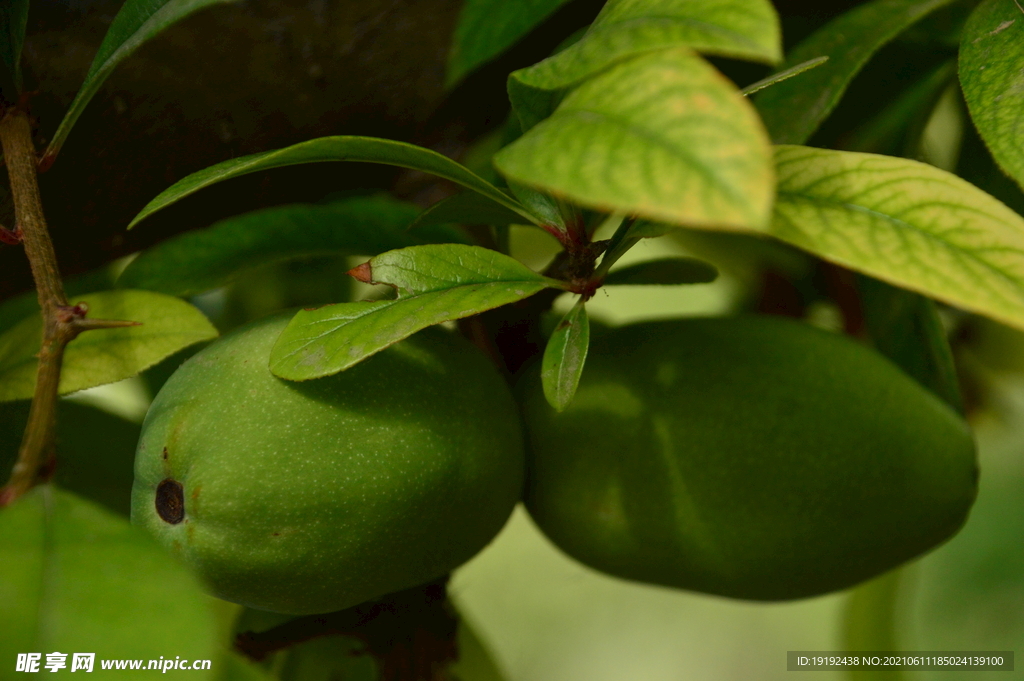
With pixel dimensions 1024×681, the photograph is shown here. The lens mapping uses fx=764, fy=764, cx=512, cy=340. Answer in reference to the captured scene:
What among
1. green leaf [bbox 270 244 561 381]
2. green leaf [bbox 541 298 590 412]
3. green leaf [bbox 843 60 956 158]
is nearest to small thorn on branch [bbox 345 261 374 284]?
green leaf [bbox 270 244 561 381]

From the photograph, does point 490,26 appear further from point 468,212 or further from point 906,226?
point 906,226

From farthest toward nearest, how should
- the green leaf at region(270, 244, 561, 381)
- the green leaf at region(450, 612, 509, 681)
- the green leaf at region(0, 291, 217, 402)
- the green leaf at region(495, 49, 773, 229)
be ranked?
1. the green leaf at region(450, 612, 509, 681)
2. the green leaf at region(0, 291, 217, 402)
3. the green leaf at region(270, 244, 561, 381)
4. the green leaf at region(495, 49, 773, 229)

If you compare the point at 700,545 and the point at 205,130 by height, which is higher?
the point at 205,130

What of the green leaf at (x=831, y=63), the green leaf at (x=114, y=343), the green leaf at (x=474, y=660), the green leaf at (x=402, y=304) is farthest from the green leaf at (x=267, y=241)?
the green leaf at (x=474, y=660)

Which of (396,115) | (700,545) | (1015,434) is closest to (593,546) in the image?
(700,545)

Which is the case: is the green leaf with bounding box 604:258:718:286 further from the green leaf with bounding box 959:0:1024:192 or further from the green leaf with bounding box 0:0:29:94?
the green leaf with bounding box 0:0:29:94

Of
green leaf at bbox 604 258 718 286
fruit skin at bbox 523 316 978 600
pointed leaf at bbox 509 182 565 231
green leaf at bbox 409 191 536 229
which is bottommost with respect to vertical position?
fruit skin at bbox 523 316 978 600

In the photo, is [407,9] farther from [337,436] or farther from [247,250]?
[337,436]
